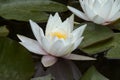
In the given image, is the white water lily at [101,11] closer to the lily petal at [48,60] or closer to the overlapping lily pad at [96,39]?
the overlapping lily pad at [96,39]

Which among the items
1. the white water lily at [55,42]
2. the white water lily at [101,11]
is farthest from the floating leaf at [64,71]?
the white water lily at [101,11]

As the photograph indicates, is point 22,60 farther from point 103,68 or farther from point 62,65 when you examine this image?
point 103,68

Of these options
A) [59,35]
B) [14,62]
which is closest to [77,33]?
[59,35]

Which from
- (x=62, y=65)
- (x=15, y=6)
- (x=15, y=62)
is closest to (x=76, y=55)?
(x=62, y=65)

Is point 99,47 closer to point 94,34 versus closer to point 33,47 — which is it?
point 94,34

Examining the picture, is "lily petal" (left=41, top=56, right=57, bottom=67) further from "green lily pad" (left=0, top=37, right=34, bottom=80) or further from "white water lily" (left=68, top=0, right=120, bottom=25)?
"white water lily" (left=68, top=0, right=120, bottom=25)

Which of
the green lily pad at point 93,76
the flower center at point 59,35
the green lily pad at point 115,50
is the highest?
the flower center at point 59,35
